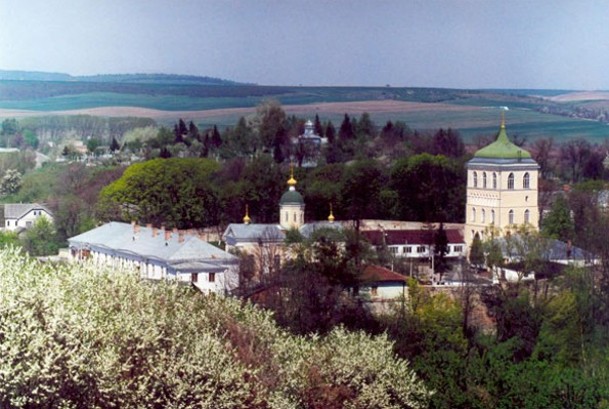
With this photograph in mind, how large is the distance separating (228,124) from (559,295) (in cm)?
422

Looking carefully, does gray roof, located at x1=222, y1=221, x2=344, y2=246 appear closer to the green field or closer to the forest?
the forest

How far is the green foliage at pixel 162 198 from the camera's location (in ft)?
48.0

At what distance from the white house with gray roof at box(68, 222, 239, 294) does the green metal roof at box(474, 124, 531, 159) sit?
338 centimetres

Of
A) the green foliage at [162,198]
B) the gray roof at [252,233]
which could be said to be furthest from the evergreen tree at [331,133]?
the gray roof at [252,233]

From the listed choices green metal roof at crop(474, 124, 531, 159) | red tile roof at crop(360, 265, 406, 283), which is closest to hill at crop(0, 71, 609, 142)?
green metal roof at crop(474, 124, 531, 159)

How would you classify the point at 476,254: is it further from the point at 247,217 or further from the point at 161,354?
the point at 161,354

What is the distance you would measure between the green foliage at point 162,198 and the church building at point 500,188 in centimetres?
240

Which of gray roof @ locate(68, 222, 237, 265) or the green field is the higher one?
the green field

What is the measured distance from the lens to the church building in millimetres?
15281

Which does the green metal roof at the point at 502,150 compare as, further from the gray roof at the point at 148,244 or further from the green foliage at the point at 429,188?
the gray roof at the point at 148,244

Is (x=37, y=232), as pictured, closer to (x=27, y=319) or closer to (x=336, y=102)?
(x=336, y=102)

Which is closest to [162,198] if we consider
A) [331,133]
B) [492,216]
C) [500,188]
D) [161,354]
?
[331,133]

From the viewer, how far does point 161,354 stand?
9.02 meters

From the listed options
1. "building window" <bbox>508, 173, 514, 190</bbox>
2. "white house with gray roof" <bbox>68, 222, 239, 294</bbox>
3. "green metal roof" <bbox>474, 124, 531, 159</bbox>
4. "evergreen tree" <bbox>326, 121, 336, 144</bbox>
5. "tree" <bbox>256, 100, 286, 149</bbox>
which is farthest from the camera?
"evergreen tree" <bbox>326, 121, 336, 144</bbox>
